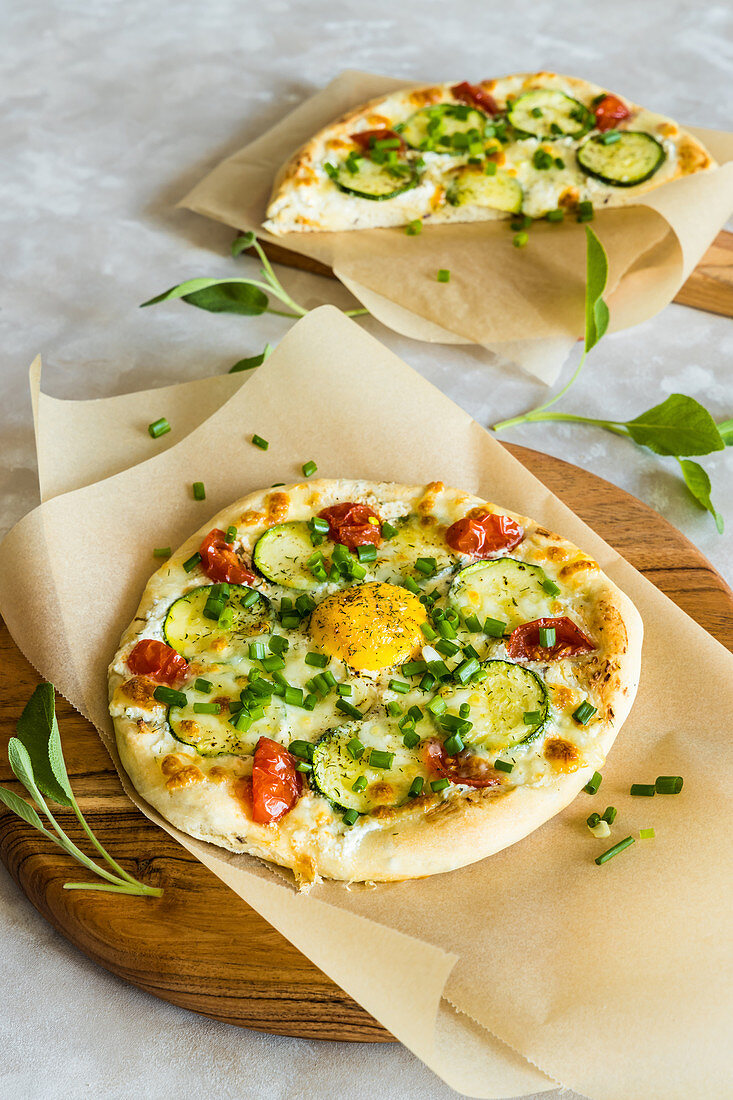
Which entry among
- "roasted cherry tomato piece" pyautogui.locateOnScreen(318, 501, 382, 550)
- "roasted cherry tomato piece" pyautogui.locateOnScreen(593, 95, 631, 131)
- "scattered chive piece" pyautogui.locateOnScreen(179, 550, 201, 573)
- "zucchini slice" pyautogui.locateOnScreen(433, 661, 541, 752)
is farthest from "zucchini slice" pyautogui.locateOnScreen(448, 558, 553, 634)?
"roasted cherry tomato piece" pyautogui.locateOnScreen(593, 95, 631, 131)

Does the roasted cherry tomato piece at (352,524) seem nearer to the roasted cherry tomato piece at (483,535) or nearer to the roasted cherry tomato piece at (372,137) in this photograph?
the roasted cherry tomato piece at (483,535)

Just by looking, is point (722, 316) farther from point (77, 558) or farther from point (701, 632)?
point (77, 558)

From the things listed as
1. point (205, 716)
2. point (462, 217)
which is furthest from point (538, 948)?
point (462, 217)

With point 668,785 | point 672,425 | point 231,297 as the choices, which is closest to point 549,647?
point 668,785

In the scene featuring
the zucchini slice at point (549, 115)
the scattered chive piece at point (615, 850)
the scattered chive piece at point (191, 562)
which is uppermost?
the zucchini slice at point (549, 115)

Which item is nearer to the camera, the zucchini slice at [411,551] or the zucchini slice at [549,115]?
the zucchini slice at [411,551]

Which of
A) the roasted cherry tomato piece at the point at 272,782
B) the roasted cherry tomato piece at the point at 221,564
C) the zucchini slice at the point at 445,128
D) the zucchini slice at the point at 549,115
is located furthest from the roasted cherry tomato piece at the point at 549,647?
the zucchini slice at the point at 549,115
